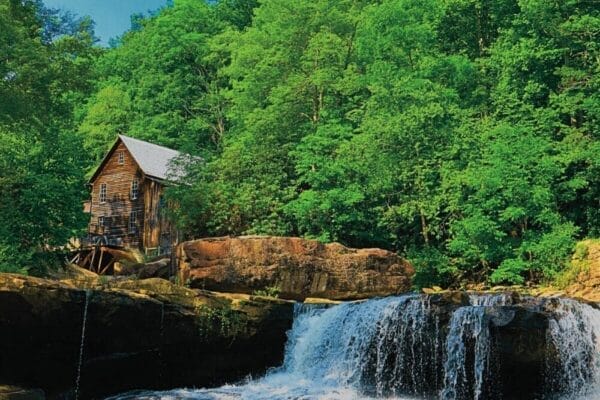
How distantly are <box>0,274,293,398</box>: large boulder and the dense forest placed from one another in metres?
4.19

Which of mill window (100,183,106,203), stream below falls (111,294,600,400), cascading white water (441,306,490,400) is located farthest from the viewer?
mill window (100,183,106,203)

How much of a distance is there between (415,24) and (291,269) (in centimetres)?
1383

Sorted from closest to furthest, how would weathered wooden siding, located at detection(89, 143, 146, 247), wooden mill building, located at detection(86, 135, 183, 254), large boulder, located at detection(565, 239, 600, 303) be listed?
large boulder, located at detection(565, 239, 600, 303)
wooden mill building, located at detection(86, 135, 183, 254)
weathered wooden siding, located at detection(89, 143, 146, 247)

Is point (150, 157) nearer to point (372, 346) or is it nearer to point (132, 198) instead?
point (132, 198)

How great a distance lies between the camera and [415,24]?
86.8ft

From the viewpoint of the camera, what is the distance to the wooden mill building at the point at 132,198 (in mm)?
32031

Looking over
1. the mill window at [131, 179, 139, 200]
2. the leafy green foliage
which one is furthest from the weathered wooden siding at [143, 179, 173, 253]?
the leafy green foliage

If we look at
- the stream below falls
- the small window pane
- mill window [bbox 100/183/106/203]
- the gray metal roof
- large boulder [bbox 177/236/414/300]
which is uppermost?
the gray metal roof

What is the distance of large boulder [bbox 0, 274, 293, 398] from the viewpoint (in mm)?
12039

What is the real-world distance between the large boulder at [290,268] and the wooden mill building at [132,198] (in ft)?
44.9

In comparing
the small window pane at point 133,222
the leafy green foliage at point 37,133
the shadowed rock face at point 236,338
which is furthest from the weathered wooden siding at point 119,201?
the shadowed rock face at point 236,338

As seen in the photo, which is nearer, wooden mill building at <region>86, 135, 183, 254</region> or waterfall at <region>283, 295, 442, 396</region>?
waterfall at <region>283, 295, 442, 396</region>

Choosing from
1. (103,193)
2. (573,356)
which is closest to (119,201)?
(103,193)

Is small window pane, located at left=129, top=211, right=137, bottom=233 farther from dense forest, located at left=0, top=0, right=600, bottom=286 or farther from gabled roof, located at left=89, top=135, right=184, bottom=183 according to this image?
dense forest, located at left=0, top=0, right=600, bottom=286
